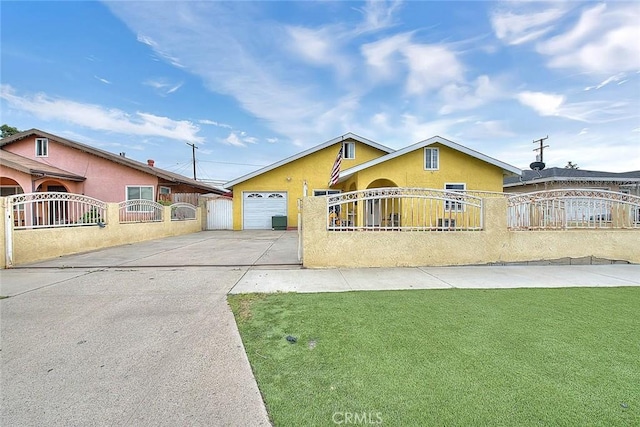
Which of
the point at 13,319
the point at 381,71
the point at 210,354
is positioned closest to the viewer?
the point at 210,354

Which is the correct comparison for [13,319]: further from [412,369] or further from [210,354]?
[412,369]

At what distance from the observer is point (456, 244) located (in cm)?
711

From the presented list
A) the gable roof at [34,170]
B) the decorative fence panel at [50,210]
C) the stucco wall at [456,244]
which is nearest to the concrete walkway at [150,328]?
the stucco wall at [456,244]

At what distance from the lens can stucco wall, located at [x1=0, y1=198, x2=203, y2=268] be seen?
7.56m

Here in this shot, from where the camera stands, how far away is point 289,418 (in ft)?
6.43

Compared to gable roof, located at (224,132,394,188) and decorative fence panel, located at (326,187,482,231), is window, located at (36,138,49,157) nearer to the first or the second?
gable roof, located at (224,132,394,188)

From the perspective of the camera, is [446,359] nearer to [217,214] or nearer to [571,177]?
[217,214]

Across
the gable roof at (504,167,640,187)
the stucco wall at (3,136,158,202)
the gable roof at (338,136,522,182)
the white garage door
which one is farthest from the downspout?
the gable roof at (504,167,640,187)

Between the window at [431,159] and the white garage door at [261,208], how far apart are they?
8683mm

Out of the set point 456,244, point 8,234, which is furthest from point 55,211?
point 456,244

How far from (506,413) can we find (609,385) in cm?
108

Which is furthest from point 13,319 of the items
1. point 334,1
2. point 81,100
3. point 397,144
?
point 397,144

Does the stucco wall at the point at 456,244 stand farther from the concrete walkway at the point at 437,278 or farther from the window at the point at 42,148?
the window at the point at 42,148

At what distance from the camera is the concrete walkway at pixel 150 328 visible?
2131 mm
